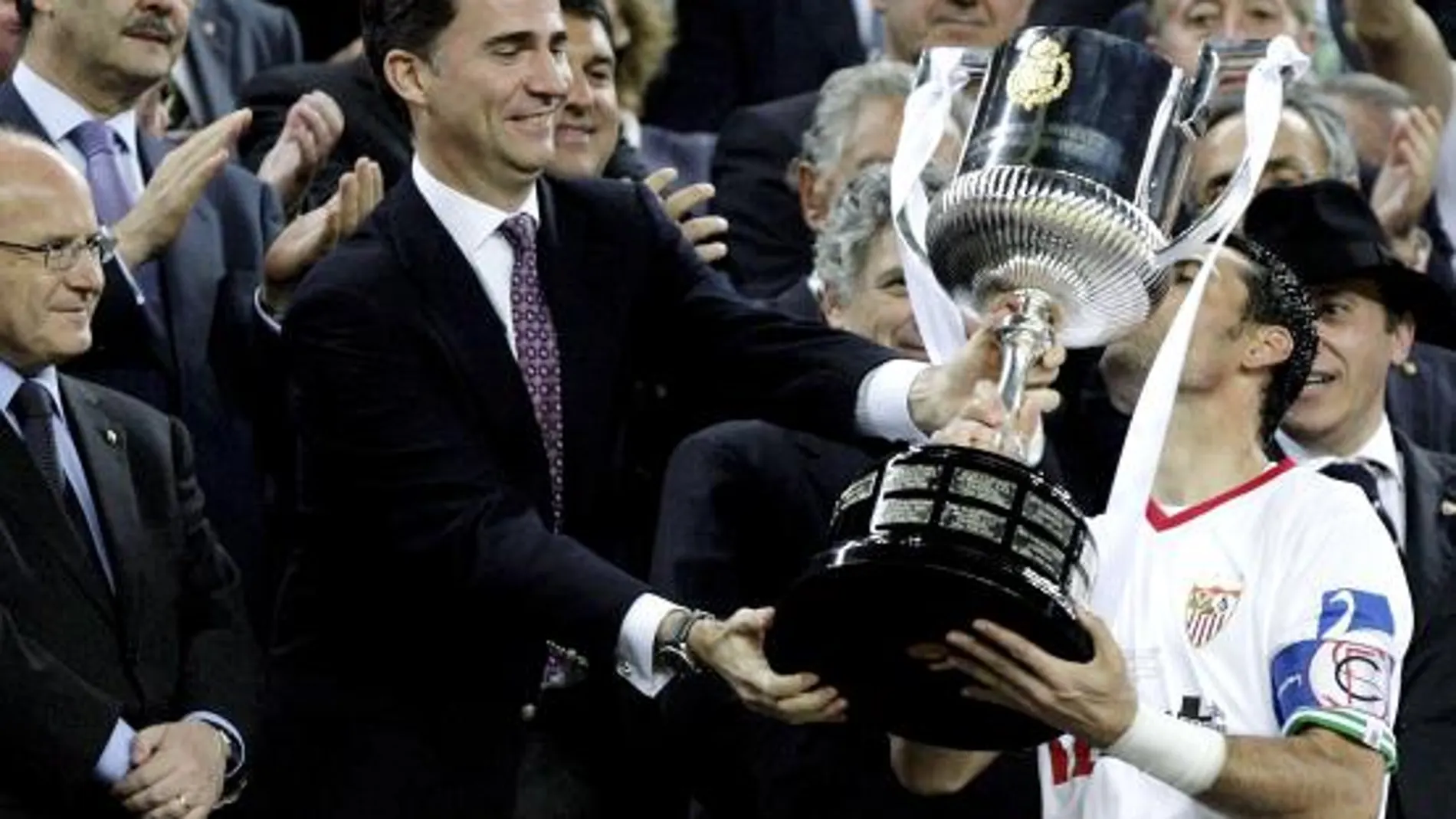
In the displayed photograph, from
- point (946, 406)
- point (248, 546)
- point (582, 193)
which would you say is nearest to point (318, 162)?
point (248, 546)

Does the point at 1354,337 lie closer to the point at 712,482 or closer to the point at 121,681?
the point at 712,482

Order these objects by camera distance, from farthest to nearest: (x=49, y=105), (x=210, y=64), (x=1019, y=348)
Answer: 1. (x=210, y=64)
2. (x=49, y=105)
3. (x=1019, y=348)

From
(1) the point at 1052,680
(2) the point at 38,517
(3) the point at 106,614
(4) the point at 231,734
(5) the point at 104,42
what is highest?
(5) the point at 104,42

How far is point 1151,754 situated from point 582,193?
1.54m

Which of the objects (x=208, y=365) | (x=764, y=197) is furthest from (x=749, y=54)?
(x=208, y=365)

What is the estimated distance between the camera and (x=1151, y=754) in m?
4.86

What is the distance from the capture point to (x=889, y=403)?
208 inches

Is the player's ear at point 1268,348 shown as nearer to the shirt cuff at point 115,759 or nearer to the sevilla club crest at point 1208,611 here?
the sevilla club crest at point 1208,611

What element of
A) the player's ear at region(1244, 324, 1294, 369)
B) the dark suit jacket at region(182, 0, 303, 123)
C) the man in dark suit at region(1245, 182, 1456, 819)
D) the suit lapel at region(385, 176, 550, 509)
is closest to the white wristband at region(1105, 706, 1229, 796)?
the player's ear at region(1244, 324, 1294, 369)

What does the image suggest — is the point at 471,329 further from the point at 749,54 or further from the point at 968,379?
the point at 749,54

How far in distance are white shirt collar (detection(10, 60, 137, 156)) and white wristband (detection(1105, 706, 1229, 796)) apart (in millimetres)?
2699

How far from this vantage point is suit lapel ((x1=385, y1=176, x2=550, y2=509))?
549cm

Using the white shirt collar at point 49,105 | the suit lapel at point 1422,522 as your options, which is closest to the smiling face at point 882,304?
the suit lapel at point 1422,522

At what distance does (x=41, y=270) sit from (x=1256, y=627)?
6.97ft
